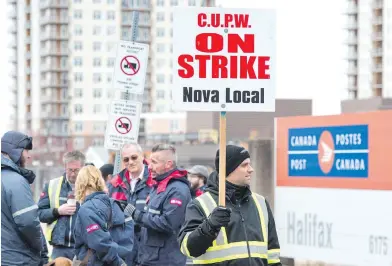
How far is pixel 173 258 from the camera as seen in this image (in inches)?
398

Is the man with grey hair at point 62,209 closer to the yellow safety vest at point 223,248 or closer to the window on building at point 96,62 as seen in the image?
the yellow safety vest at point 223,248

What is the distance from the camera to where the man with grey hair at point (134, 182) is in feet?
36.0

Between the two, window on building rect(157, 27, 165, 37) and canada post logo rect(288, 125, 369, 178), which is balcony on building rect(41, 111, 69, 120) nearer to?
window on building rect(157, 27, 165, 37)

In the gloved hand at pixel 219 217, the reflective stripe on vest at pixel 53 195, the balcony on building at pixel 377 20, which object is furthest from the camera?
the balcony on building at pixel 377 20

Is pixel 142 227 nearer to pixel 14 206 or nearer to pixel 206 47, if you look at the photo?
pixel 14 206

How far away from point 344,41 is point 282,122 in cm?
12997

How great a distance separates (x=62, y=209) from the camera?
1079 cm

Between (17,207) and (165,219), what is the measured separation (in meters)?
1.96

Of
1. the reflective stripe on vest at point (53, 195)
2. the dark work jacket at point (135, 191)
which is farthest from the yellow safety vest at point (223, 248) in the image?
the reflective stripe on vest at point (53, 195)

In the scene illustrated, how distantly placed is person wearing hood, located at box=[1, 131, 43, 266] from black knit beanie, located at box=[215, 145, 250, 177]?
1.94 m

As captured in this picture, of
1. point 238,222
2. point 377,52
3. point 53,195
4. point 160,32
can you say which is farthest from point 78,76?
point 238,222

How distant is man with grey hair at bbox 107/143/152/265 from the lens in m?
11.0

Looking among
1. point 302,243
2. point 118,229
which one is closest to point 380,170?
point 302,243

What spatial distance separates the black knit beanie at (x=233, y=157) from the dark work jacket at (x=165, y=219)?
290 cm
